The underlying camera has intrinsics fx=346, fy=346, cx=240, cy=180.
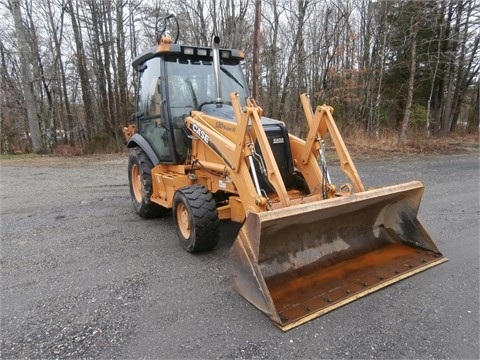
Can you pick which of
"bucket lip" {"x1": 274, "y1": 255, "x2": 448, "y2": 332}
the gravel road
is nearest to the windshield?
the gravel road

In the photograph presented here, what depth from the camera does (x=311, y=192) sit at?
3.91 meters

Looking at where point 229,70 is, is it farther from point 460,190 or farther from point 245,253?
point 460,190

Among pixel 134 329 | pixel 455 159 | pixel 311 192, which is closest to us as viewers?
pixel 134 329

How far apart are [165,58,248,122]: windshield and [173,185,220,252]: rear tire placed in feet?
4.00

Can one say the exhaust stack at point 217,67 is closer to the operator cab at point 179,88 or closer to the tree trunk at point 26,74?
the operator cab at point 179,88

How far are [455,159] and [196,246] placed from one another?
35.1 ft

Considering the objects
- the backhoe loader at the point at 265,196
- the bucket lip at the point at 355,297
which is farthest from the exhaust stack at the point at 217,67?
the bucket lip at the point at 355,297

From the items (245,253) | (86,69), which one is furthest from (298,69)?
(245,253)

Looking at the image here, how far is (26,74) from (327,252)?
53.6 feet

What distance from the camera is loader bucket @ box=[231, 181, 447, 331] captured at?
2.67 m

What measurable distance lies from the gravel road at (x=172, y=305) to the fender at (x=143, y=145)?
941 mm

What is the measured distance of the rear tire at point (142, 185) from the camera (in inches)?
193

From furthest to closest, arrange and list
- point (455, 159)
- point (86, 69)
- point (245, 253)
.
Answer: point (86, 69)
point (455, 159)
point (245, 253)

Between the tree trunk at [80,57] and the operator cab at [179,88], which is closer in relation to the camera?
the operator cab at [179,88]
